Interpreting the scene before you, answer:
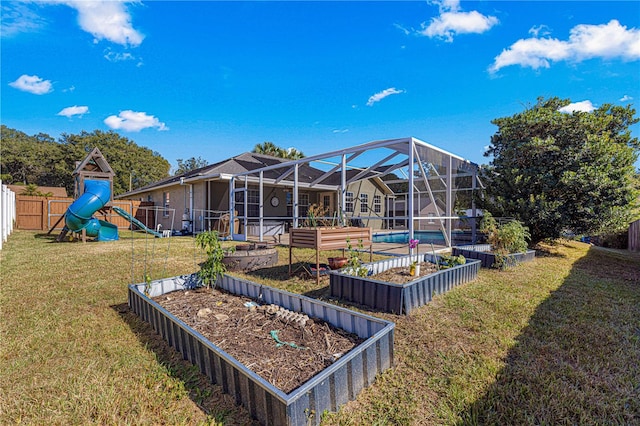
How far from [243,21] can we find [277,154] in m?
16.4

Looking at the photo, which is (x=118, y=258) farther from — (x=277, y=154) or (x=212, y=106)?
(x=277, y=154)

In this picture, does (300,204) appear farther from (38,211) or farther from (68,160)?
(68,160)

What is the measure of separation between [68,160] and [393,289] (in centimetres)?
3887

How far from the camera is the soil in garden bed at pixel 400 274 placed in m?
4.20

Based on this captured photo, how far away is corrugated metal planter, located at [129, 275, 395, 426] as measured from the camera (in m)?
1.57

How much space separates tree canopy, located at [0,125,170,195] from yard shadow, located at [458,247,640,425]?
1444 inches

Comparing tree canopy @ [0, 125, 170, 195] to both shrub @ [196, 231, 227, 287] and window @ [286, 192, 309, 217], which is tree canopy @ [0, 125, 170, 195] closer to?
window @ [286, 192, 309, 217]

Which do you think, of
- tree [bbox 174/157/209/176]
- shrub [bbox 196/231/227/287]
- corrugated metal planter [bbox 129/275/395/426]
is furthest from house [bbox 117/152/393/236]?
tree [bbox 174/157/209/176]

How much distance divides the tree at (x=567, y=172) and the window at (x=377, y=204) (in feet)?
31.9

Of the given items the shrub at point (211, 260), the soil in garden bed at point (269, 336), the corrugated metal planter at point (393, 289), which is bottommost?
the soil in garden bed at point (269, 336)

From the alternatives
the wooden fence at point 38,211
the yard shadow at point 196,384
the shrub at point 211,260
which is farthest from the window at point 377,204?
the yard shadow at point 196,384

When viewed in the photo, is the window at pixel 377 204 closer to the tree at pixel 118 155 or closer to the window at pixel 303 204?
the window at pixel 303 204

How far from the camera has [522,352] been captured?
2496 millimetres

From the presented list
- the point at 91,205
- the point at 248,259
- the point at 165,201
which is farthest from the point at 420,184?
the point at 165,201
